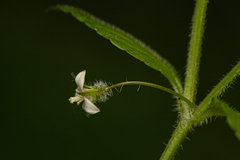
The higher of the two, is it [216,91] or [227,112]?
[216,91]

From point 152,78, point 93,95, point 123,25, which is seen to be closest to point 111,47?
point 123,25

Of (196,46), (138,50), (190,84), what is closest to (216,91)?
(190,84)

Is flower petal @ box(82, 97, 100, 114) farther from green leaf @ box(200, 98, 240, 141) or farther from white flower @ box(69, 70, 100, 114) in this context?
green leaf @ box(200, 98, 240, 141)

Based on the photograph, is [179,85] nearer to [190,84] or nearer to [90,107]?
[190,84]

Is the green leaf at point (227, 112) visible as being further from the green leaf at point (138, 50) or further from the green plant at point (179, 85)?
the green leaf at point (138, 50)

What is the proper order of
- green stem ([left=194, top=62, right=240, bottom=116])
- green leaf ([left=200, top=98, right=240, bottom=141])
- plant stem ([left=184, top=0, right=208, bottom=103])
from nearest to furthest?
green leaf ([left=200, top=98, right=240, bottom=141]), green stem ([left=194, top=62, right=240, bottom=116]), plant stem ([left=184, top=0, right=208, bottom=103])

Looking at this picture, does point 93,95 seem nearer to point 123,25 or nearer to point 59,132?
point 59,132

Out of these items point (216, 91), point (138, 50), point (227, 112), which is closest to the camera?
point (227, 112)

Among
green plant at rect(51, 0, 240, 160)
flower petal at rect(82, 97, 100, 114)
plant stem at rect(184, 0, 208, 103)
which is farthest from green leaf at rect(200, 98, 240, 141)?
flower petal at rect(82, 97, 100, 114)
